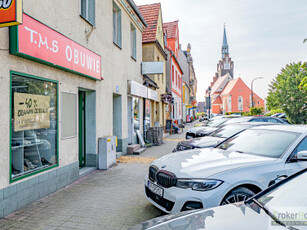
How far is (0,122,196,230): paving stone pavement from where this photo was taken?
3.89m

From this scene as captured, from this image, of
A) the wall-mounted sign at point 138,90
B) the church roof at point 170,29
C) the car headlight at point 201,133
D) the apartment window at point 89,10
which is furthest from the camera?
the church roof at point 170,29

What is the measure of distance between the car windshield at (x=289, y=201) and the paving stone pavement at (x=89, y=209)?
228 centimetres

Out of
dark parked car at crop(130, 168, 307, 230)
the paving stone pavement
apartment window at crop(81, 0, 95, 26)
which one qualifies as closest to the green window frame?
the paving stone pavement

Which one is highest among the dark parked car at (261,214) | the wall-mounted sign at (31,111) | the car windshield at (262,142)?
the wall-mounted sign at (31,111)

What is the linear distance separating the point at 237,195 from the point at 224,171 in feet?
1.16

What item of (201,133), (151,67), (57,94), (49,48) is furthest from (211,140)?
(151,67)

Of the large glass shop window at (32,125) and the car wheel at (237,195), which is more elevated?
the large glass shop window at (32,125)

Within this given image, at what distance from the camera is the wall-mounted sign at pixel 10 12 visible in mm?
3484

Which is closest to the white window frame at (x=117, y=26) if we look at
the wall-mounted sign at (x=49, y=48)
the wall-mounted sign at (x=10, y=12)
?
the wall-mounted sign at (x=49, y=48)

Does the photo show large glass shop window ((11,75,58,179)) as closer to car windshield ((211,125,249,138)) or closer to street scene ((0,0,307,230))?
street scene ((0,0,307,230))

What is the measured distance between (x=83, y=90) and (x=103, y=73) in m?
1.09

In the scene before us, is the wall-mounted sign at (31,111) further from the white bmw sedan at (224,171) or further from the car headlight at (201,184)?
the car headlight at (201,184)

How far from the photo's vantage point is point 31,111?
4883 millimetres

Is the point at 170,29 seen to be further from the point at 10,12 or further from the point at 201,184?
the point at 201,184
